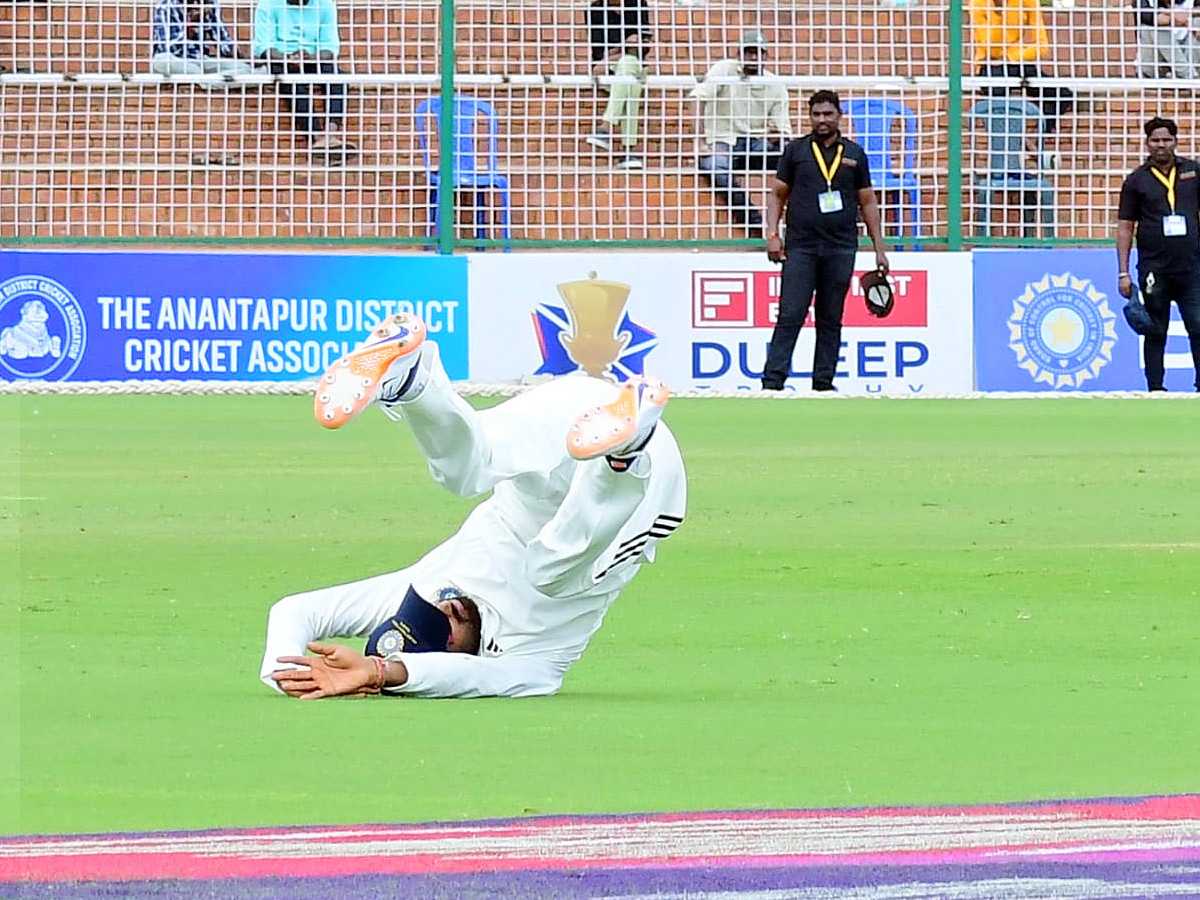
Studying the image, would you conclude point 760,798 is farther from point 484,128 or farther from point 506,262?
point 484,128

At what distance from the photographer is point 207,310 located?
703 inches

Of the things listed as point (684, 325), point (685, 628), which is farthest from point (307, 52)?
point (685, 628)

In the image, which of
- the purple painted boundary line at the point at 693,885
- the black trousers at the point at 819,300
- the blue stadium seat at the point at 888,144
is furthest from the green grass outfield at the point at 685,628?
the blue stadium seat at the point at 888,144

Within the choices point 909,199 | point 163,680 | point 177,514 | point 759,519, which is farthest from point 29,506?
point 909,199

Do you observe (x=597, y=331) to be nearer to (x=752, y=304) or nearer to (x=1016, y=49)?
(x=752, y=304)

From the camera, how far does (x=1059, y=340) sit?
18281mm

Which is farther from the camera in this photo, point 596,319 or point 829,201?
point 596,319

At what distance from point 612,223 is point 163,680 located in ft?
42.6

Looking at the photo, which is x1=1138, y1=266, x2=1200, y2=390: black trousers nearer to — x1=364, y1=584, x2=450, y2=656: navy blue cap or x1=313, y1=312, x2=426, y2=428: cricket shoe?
x1=364, y1=584, x2=450, y2=656: navy blue cap

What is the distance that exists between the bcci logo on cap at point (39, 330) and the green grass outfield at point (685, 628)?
2.42 meters

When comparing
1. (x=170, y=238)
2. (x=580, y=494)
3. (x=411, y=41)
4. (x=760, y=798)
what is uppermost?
(x=411, y=41)

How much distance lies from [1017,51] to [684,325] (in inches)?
165

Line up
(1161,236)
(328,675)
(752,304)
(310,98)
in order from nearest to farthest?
(328,675), (1161,236), (752,304), (310,98)

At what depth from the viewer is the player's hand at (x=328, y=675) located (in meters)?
6.83
